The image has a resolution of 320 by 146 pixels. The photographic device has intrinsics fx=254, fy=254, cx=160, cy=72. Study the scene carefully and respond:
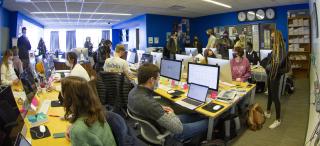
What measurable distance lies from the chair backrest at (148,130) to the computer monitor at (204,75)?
1064 mm

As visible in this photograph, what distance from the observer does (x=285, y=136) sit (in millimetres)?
3490

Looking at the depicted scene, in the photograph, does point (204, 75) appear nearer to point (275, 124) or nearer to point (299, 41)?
point (275, 124)

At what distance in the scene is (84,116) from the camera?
4.89 ft

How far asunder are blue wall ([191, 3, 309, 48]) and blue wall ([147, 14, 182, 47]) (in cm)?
129

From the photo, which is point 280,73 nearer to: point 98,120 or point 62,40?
point 98,120

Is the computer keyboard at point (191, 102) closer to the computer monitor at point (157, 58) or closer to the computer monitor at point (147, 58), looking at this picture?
the computer monitor at point (157, 58)

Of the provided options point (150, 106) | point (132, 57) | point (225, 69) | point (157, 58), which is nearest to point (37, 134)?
point (150, 106)

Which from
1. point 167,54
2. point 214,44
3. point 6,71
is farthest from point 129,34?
point 6,71

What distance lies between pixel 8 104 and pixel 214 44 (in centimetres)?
708

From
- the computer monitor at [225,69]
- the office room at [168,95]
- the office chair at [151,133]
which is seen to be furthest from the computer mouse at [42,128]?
the computer monitor at [225,69]

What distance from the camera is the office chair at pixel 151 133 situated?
87.2 inches

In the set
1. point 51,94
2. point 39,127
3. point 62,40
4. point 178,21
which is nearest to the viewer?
point 39,127

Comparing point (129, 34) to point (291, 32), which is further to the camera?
point (129, 34)

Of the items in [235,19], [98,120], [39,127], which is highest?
[235,19]
